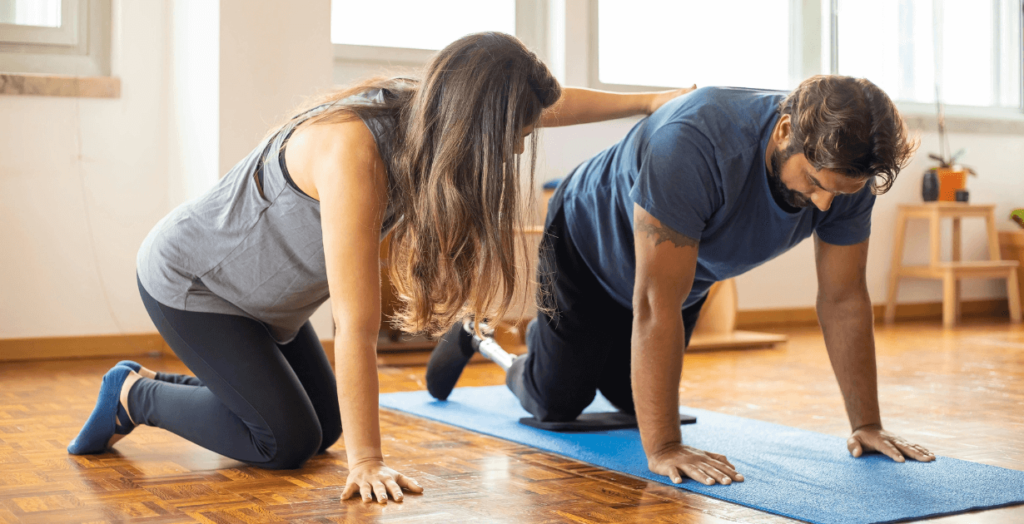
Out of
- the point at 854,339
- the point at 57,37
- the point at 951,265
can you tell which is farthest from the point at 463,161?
the point at 951,265

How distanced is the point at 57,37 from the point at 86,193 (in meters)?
0.57

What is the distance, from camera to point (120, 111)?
3.47 metres

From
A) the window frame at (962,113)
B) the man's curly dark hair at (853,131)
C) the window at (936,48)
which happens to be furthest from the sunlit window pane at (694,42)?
the man's curly dark hair at (853,131)

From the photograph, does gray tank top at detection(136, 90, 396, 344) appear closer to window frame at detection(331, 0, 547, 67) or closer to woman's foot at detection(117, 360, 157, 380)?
woman's foot at detection(117, 360, 157, 380)

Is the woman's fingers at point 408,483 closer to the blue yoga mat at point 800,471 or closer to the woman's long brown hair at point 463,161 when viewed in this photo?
the woman's long brown hair at point 463,161

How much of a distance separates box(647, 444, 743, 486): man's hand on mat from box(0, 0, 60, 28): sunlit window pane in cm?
286

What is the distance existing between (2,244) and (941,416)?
295 cm

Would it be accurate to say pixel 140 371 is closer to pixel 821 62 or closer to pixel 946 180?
pixel 821 62

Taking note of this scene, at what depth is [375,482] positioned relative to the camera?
4.41 feet

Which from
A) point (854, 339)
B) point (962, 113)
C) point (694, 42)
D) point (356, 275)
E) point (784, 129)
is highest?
point (694, 42)

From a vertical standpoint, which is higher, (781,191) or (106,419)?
(781,191)

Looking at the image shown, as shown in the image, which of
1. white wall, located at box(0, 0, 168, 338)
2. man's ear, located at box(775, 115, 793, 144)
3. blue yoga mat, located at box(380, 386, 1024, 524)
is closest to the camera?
A: blue yoga mat, located at box(380, 386, 1024, 524)

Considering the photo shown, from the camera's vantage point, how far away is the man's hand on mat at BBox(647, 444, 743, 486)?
5.16ft

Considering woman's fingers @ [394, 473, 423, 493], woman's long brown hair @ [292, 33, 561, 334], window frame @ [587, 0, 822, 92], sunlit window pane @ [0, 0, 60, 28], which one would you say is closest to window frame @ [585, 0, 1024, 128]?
window frame @ [587, 0, 822, 92]
